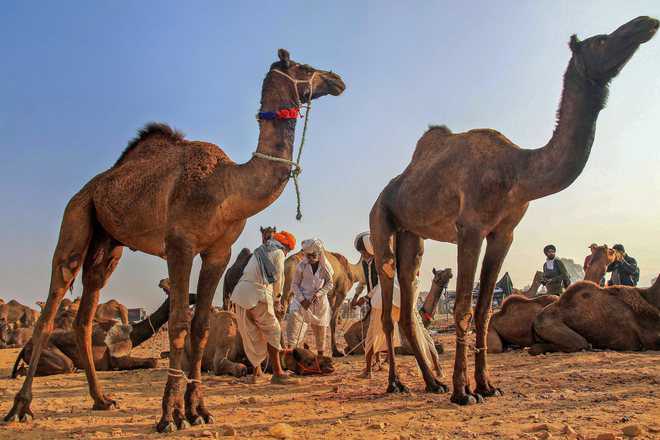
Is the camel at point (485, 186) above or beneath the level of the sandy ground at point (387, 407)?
above

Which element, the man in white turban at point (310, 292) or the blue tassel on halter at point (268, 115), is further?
the man in white turban at point (310, 292)

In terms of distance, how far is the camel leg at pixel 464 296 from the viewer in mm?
5533

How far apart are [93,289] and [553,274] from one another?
11.5 metres

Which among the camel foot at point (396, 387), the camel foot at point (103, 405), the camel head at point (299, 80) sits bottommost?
the camel foot at point (103, 405)

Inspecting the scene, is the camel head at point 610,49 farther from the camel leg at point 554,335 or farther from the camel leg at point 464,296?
the camel leg at point 554,335

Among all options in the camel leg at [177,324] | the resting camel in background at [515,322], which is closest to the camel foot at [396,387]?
the camel leg at [177,324]

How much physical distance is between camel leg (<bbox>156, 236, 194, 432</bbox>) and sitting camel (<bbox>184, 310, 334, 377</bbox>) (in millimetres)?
3621

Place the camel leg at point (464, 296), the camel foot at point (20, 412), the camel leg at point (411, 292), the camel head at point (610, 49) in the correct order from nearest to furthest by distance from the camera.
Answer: the camel head at point (610, 49) → the camel foot at point (20, 412) → the camel leg at point (464, 296) → the camel leg at point (411, 292)

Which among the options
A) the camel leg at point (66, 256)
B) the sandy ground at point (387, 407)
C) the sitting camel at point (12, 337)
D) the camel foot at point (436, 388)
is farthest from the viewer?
the sitting camel at point (12, 337)

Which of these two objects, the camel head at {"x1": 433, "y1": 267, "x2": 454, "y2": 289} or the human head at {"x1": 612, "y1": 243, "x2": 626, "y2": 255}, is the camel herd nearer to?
the camel head at {"x1": 433, "y1": 267, "x2": 454, "y2": 289}

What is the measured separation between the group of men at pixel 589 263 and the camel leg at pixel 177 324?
37.3 ft

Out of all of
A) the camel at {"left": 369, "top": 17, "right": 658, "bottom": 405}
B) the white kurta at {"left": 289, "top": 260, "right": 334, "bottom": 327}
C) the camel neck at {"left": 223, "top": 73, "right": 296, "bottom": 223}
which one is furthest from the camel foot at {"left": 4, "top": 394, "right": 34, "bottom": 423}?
the white kurta at {"left": 289, "top": 260, "right": 334, "bottom": 327}

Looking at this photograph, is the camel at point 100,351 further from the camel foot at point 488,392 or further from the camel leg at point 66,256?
the camel foot at point 488,392

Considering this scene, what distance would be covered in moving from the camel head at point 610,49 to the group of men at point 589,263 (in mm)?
9535
